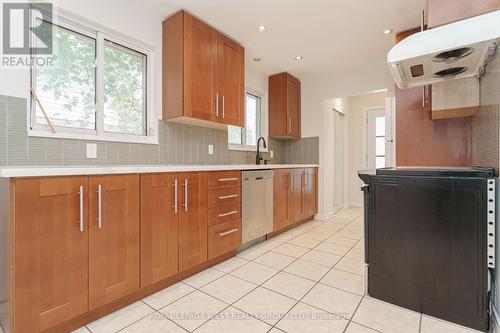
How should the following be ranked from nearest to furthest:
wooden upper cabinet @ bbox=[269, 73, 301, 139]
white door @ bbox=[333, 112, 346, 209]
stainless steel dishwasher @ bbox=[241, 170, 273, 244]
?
1. stainless steel dishwasher @ bbox=[241, 170, 273, 244]
2. wooden upper cabinet @ bbox=[269, 73, 301, 139]
3. white door @ bbox=[333, 112, 346, 209]

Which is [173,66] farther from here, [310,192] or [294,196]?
[310,192]

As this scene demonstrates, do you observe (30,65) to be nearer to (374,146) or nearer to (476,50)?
(476,50)

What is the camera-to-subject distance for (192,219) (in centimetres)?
202

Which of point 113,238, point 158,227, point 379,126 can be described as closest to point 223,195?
point 158,227

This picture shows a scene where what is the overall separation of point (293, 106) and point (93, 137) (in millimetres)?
3167

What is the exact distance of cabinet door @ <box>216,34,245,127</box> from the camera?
2742mm

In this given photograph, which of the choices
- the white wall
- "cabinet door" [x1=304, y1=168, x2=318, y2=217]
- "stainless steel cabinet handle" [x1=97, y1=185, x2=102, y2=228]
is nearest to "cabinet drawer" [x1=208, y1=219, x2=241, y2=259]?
"stainless steel cabinet handle" [x1=97, y1=185, x2=102, y2=228]

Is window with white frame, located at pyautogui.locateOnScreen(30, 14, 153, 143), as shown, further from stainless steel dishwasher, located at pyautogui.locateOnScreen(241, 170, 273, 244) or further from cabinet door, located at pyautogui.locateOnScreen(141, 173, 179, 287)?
stainless steel dishwasher, located at pyautogui.locateOnScreen(241, 170, 273, 244)

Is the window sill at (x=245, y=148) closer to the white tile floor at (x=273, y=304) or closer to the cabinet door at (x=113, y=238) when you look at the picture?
the white tile floor at (x=273, y=304)

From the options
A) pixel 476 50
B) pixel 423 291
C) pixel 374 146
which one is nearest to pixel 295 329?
pixel 423 291

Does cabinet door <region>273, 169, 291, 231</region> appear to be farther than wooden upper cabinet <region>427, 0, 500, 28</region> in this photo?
Yes

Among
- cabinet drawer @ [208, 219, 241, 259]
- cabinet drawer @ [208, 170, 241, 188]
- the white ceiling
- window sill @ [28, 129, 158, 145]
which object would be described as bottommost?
cabinet drawer @ [208, 219, 241, 259]

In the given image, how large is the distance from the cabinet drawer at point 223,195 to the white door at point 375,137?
153 inches

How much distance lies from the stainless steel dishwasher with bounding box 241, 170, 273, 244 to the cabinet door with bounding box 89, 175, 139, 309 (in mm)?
1221
